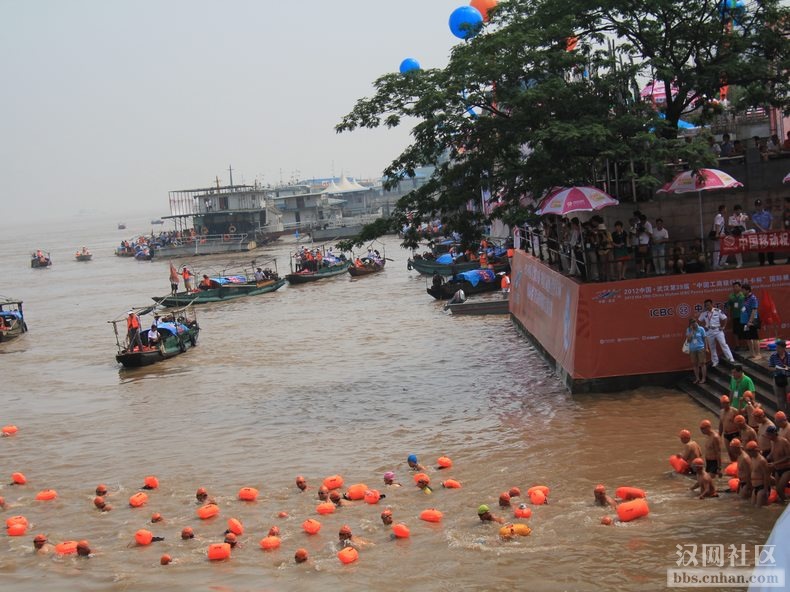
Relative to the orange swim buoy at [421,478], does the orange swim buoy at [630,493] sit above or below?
above

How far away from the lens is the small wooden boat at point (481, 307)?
35031 mm

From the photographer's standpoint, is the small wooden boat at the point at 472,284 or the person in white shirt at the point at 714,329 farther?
the small wooden boat at the point at 472,284

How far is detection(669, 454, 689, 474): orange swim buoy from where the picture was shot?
14320mm

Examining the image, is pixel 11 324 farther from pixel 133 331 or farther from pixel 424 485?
pixel 424 485

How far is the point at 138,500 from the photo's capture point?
53.2ft

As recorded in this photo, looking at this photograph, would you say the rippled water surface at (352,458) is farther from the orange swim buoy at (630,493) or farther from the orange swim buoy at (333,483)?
the orange swim buoy at (333,483)

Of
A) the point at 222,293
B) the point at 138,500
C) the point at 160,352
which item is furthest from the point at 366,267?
the point at 138,500

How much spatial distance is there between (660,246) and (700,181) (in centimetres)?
171

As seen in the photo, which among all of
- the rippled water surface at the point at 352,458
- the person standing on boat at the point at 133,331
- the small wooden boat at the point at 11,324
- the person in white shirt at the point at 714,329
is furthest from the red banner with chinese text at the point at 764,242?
the small wooden boat at the point at 11,324

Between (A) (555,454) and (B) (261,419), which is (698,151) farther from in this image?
(B) (261,419)

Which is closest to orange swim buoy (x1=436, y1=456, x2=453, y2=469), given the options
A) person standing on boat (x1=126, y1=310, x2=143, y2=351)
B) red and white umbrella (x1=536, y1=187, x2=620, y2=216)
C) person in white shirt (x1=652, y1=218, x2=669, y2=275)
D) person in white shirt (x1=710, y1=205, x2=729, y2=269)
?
red and white umbrella (x1=536, y1=187, x2=620, y2=216)

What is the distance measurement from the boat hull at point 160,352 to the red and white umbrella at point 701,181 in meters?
18.6

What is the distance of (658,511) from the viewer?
13.0m

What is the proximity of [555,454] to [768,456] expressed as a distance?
4.64 m
